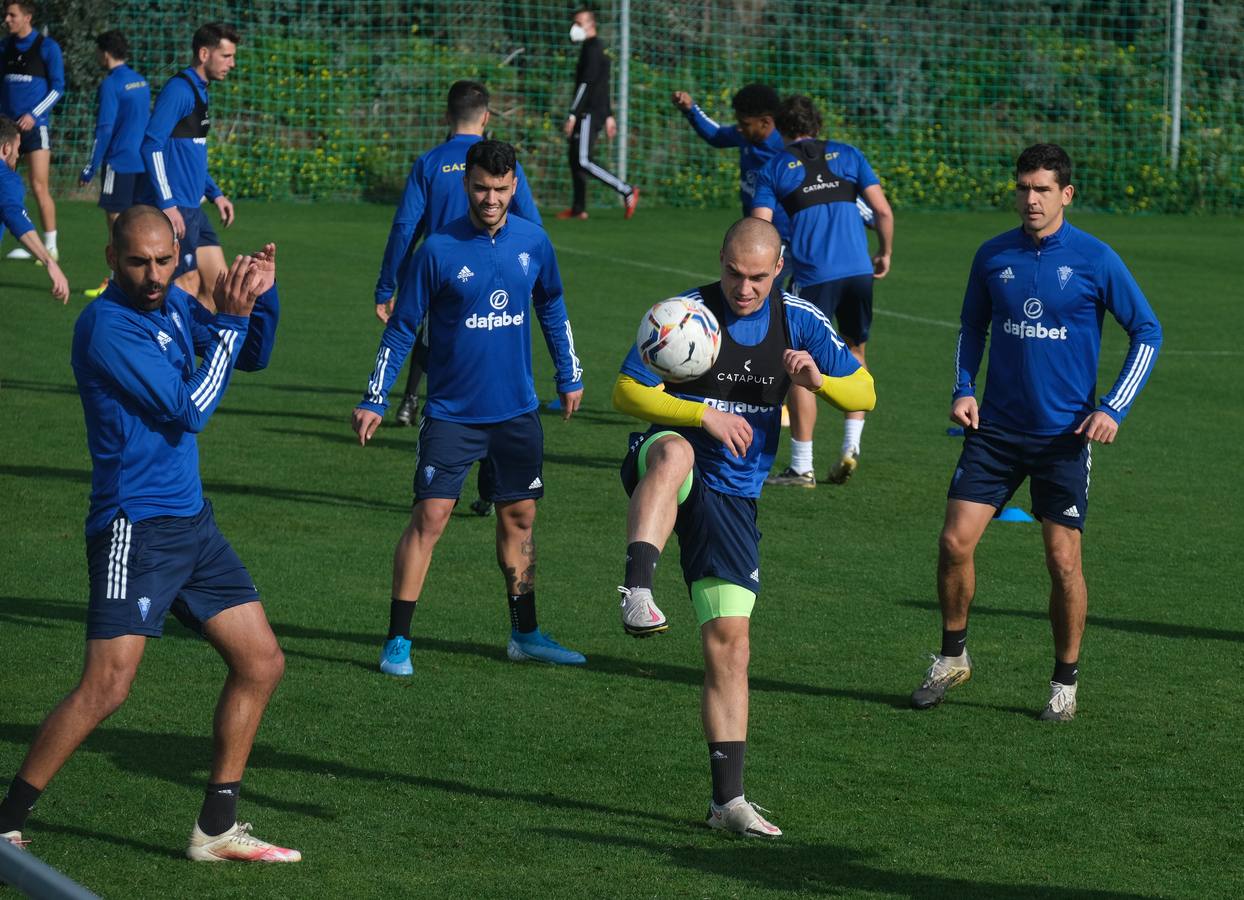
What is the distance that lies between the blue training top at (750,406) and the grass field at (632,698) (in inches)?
46.6

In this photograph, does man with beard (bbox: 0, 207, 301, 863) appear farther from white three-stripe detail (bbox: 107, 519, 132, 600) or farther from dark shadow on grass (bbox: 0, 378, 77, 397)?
dark shadow on grass (bbox: 0, 378, 77, 397)

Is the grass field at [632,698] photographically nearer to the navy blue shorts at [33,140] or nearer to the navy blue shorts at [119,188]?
the navy blue shorts at [119,188]

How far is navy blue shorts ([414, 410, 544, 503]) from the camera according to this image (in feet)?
27.3

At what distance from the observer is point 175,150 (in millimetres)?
14500

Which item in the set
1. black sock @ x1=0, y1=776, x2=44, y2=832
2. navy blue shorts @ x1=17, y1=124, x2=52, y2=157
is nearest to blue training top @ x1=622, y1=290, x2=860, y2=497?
black sock @ x1=0, y1=776, x2=44, y2=832

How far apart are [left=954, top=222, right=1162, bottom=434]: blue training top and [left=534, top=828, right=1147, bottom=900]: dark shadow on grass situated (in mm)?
2439

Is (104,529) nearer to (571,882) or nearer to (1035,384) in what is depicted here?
(571,882)

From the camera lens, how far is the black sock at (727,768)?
20.6ft

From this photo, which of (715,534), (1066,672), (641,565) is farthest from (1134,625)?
(641,565)

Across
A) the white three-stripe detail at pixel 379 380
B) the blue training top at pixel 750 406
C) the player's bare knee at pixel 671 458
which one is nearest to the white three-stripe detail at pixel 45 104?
the white three-stripe detail at pixel 379 380

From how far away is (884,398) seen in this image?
15648mm

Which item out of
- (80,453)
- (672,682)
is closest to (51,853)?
(672,682)

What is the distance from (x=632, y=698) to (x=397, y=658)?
Result: 1069 mm

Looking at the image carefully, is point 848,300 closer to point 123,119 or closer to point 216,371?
point 123,119
